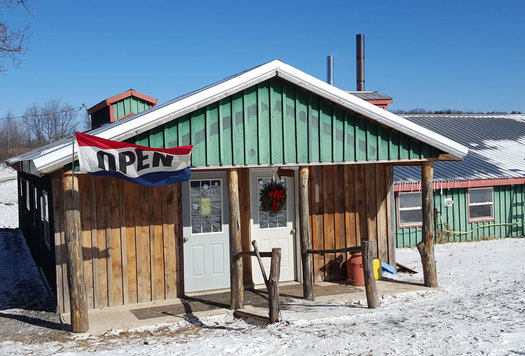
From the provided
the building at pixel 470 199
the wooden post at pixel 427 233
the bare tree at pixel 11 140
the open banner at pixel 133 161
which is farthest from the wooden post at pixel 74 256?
the bare tree at pixel 11 140

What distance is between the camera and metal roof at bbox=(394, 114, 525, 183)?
18891mm

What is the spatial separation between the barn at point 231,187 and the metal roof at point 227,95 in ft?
0.06

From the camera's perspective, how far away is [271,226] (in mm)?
11266

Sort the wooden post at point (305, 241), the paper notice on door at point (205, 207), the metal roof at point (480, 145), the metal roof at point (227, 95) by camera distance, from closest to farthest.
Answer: the metal roof at point (227, 95) → the wooden post at point (305, 241) → the paper notice on door at point (205, 207) → the metal roof at point (480, 145)

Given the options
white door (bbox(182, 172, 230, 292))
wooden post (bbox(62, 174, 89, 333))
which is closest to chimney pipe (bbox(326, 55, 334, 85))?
white door (bbox(182, 172, 230, 292))

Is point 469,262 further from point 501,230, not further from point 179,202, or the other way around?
point 179,202

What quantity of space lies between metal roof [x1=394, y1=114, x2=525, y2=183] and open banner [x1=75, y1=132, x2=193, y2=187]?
10.4 meters

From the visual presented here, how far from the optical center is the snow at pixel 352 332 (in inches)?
278

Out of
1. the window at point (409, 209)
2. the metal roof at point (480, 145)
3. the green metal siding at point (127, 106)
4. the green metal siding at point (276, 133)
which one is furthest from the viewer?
the green metal siding at point (127, 106)

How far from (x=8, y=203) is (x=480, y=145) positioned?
26916 mm

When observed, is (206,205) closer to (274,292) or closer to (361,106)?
(274,292)

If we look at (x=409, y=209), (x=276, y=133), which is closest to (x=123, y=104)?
(x=409, y=209)

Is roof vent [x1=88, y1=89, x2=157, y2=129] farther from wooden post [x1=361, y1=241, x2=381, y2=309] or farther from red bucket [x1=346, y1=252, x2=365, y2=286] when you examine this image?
wooden post [x1=361, y1=241, x2=381, y2=309]

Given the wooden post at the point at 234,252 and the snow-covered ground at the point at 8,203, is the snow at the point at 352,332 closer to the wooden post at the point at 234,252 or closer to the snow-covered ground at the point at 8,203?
the wooden post at the point at 234,252
